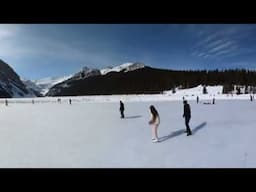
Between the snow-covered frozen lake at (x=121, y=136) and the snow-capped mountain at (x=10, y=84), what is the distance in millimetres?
106

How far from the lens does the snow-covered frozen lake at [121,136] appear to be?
3346mm

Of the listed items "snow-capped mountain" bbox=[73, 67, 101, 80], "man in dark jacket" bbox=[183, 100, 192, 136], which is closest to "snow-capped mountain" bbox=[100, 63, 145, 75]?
"snow-capped mountain" bbox=[73, 67, 101, 80]

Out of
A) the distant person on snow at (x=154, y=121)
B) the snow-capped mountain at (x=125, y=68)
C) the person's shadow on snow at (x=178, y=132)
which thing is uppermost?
the snow-capped mountain at (x=125, y=68)

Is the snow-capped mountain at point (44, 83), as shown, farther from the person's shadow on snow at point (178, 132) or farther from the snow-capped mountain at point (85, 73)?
the person's shadow on snow at point (178, 132)

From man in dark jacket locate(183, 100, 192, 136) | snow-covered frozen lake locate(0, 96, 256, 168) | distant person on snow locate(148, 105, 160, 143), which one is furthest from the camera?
man in dark jacket locate(183, 100, 192, 136)

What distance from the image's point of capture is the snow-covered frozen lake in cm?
335

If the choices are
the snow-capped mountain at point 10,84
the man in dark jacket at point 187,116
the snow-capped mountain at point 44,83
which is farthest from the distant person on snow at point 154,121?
the snow-capped mountain at point 10,84

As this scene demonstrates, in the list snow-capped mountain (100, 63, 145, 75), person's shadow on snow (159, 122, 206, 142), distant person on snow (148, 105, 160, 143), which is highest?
snow-capped mountain (100, 63, 145, 75)

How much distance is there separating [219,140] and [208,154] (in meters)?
0.30

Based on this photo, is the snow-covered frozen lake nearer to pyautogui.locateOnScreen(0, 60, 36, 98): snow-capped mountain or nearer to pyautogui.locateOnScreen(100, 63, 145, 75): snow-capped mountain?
pyautogui.locateOnScreen(0, 60, 36, 98): snow-capped mountain

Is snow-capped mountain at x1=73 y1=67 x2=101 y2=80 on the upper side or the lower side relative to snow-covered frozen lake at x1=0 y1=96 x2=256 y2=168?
upper

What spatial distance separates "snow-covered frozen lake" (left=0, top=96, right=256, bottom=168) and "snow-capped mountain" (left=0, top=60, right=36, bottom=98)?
4.2 inches
